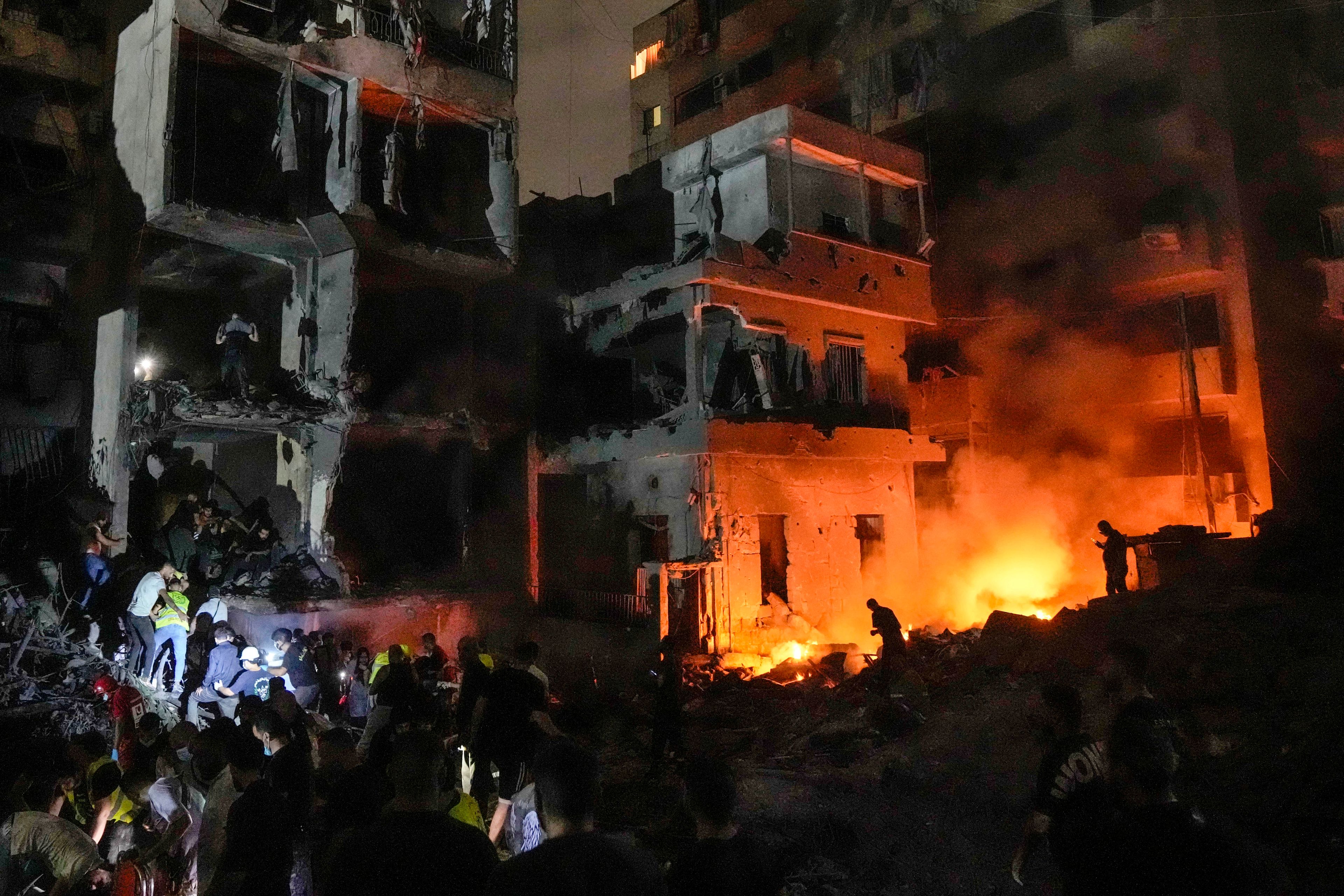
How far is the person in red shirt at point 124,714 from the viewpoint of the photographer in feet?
21.0

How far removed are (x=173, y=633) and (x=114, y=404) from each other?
7.14 m

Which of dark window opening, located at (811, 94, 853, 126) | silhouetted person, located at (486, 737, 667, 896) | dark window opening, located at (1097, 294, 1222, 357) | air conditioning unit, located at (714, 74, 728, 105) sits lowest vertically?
silhouetted person, located at (486, 737, 667, 896)

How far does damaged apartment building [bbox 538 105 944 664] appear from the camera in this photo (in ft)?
60.7

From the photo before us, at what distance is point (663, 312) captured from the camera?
19781 millimetres

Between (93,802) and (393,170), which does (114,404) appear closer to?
(393,170)

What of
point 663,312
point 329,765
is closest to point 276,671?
point 329,765

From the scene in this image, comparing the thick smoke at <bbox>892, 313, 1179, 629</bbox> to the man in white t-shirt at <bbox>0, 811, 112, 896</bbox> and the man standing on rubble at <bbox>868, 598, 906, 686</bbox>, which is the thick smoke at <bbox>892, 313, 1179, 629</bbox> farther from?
the man in white t-shirt at <bbox>0, 811, 112, 896</bbox>

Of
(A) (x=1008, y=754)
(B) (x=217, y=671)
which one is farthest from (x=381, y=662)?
(A) (x=1008, y=754)

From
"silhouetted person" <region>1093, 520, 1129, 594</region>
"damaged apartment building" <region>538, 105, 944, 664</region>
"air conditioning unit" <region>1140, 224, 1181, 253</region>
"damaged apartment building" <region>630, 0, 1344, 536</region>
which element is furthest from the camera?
"air conditioning unit" <region>1140, 224, 1181, 253</region>

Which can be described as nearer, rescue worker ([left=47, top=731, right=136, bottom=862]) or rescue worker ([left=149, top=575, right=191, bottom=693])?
rescue worker ([left=47, top=731, right=136, bottom=862])

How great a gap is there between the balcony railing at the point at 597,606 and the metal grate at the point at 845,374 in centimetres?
720

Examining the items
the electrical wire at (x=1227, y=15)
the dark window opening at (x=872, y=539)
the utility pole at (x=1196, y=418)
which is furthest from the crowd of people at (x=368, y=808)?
the electrical wire at (x=1227, y=15)

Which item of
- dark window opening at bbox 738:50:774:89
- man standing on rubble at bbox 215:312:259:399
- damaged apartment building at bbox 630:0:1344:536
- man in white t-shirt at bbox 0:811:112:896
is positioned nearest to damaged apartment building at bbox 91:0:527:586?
man standing on rubble at bbox 215:312:259:399

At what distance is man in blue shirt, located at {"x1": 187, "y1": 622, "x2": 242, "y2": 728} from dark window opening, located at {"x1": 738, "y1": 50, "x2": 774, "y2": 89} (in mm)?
30533
